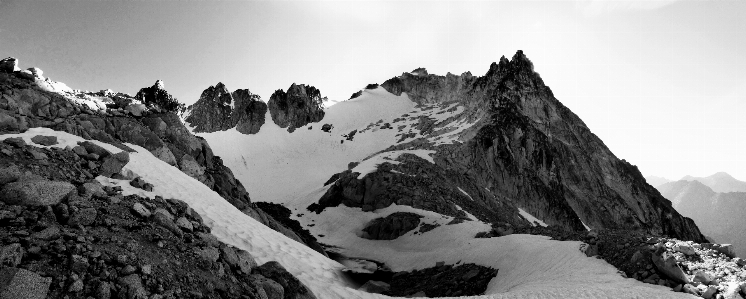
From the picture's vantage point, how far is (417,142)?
2923 inches

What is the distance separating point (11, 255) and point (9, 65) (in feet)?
65.5

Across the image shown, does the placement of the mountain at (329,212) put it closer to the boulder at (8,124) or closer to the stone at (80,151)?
the boulder at (8,124)

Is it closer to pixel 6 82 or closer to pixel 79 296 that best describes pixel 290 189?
pixel 6 82

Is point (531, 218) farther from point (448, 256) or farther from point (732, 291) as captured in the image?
point (732, 291)

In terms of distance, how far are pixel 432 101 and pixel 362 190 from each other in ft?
254

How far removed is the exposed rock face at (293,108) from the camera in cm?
10150

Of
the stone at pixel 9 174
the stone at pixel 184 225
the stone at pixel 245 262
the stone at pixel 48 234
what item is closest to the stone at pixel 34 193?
the stone at pixel 9 174

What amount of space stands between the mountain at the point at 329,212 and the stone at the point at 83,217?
4.0 inches

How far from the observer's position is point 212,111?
101 metres

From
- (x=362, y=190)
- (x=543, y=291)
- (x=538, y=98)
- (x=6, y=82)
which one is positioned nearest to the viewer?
(x=543, y=291)

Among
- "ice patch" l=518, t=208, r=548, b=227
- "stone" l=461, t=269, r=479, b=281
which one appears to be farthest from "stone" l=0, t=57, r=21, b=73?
"ice patch" l=518, t=208, r=548, b=227

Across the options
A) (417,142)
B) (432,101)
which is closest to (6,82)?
(417,142)

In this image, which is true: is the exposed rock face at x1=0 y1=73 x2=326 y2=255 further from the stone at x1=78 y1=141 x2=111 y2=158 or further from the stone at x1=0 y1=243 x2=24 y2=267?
the stone at x1=0 y1=243 x2=24 y2=267

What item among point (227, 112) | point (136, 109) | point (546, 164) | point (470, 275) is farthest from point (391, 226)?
point (227, 112)
